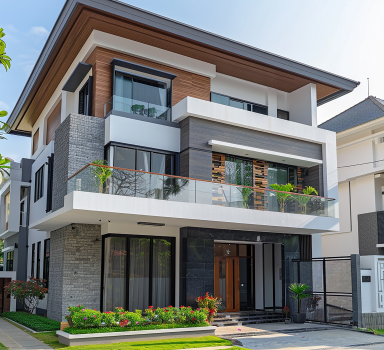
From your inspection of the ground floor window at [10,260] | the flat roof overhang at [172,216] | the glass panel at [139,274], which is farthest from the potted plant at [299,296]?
the ground floor window at [10,260]

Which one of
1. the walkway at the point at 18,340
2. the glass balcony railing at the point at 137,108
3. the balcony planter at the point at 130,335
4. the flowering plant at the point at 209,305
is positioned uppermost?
the glass balcony railing at the point at 137,108

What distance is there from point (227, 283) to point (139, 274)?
4.04 m

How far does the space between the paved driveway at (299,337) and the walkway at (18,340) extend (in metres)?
5.31

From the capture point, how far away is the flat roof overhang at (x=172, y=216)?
13.4 meters

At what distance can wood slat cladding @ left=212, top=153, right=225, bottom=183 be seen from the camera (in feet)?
58.7

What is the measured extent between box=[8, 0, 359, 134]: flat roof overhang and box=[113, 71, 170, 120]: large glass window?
147 centimetres

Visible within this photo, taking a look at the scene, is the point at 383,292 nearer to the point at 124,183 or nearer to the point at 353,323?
the point at 353,323

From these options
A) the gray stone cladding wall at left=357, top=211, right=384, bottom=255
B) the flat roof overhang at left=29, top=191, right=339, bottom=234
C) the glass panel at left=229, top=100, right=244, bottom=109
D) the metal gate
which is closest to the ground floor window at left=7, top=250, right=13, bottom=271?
the flat roof overhang at left=29, top=191, right=339, bottom=234

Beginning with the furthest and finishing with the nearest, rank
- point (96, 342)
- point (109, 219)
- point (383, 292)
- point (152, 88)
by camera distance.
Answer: point (152, 88)
point (383, 292)
point (109, 219)
point (96, 342)

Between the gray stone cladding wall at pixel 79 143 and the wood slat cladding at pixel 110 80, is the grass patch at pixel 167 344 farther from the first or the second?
the wood slat cladding at pixel 110 80

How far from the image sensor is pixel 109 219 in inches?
586

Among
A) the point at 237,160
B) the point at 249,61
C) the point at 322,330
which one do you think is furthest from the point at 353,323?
the point at 249,61

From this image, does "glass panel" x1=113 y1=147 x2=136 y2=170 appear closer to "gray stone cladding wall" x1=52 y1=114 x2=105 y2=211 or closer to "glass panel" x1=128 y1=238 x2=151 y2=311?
"gray stone cladding wall" x1=52 y1=114 x2=105 y2=211

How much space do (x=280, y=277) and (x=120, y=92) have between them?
9.60 metres
